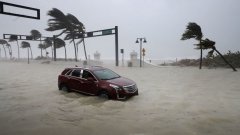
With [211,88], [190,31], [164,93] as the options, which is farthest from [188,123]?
[190,31]

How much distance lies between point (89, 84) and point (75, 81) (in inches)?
49.8

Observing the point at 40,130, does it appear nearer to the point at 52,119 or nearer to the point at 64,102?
the point at 52,119

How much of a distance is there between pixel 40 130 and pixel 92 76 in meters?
6.00

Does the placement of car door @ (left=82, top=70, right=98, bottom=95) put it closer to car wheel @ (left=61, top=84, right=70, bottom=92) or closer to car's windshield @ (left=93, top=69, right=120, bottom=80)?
car's windshield @ (left=93, top=69, right=120, bottom=80)

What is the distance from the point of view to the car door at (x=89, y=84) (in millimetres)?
13142

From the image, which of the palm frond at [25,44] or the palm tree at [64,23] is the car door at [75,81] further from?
the palm frond at [25,44]

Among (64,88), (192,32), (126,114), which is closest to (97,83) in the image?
(64,88)

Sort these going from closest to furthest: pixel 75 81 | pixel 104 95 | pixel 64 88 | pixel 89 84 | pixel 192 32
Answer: pixel 104 95 < pixel 89 84 < pixel 75 81 < pixel 64 88 < pixel 192 32

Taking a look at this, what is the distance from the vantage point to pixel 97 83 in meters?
13.0

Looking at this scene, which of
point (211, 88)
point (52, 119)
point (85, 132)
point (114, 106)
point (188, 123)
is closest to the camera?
point (85, 132)

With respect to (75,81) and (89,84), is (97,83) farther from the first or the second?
(75,81)

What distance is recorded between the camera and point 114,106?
11.3 m

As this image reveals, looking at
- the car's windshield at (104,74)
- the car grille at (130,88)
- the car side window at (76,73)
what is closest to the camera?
the car grille at (130,88)

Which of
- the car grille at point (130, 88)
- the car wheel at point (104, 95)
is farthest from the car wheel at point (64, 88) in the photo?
the car grille at point (130, 88)
